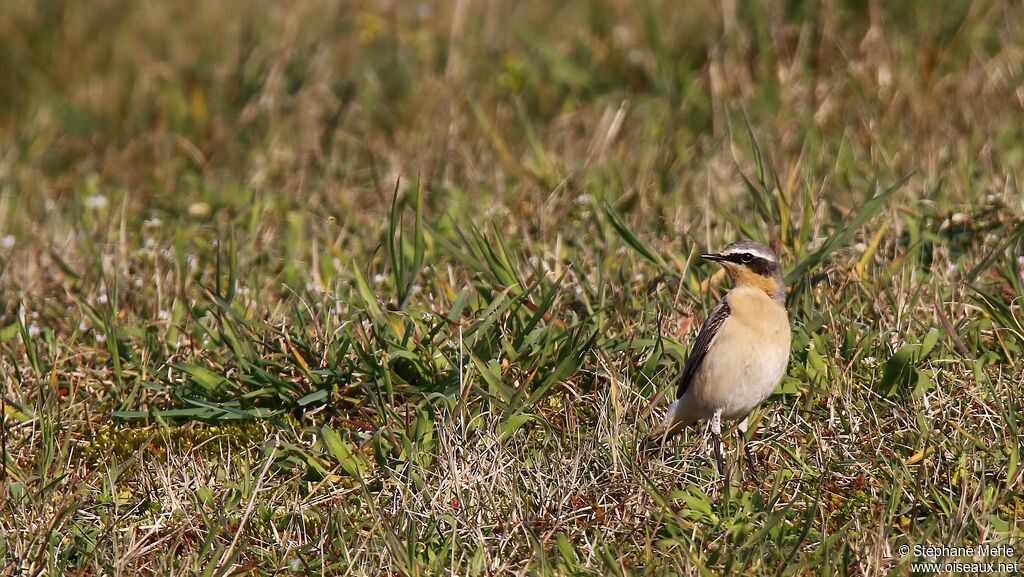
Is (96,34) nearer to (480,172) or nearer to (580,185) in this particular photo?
(480,172)

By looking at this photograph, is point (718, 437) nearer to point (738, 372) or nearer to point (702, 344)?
point (738, 372)

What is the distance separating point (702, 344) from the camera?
558cm

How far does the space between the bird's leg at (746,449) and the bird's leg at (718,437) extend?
9cm

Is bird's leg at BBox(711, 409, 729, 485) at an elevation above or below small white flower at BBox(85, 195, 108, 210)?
above

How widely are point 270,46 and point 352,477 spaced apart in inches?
209

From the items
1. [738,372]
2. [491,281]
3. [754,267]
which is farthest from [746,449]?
[491,281]

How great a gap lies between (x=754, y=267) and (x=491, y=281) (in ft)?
4.29

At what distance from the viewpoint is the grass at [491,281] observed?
4.91 m

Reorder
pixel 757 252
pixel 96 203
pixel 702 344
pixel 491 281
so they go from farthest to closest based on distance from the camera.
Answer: pixel 96 203
pixel 491 281
pixel 757 252
pixel 702 344

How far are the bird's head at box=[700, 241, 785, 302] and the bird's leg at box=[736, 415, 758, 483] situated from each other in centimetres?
58

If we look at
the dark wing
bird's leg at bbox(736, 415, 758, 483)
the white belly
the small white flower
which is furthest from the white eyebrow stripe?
the small white flower

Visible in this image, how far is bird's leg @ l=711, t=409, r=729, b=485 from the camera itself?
5148mm

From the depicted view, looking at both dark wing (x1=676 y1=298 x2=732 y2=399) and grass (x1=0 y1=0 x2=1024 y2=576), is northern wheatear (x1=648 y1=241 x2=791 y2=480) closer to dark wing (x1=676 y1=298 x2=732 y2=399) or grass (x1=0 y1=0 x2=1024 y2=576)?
dark wing (x1=676 y1=298 x2=732 y2=399)

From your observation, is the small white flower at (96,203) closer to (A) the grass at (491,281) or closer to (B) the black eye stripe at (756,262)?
(A) the grass at (491,281)
